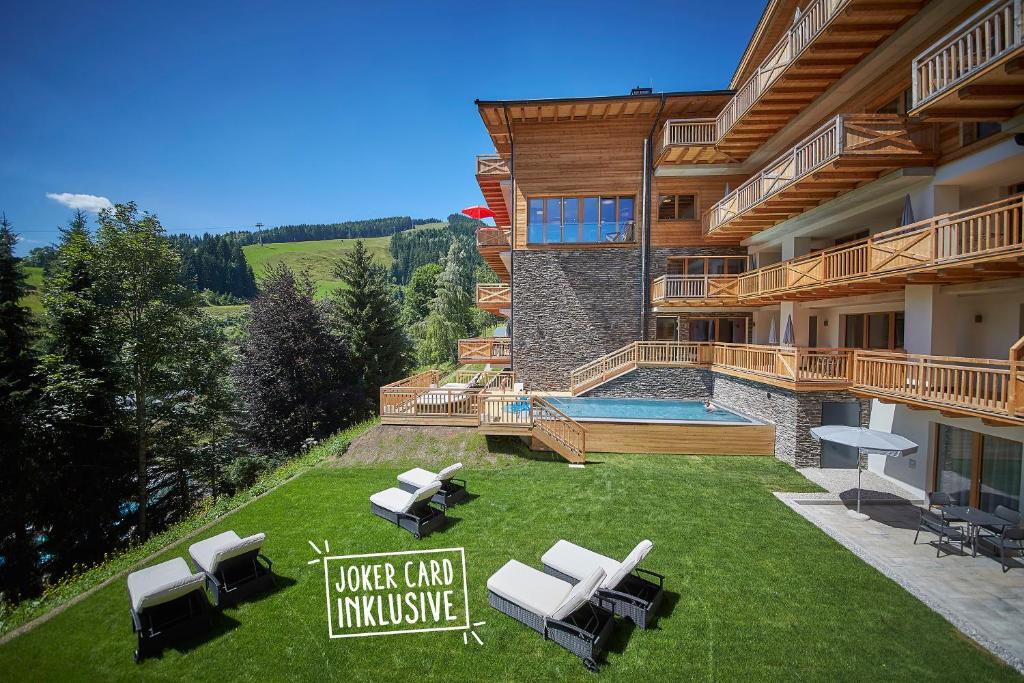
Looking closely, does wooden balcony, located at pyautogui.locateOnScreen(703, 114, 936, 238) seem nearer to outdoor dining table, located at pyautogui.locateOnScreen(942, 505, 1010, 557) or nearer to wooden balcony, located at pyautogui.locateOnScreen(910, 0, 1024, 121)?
wooden balcony, located at pyautogui.locateOnScreen(910, 0, 1024, 121)

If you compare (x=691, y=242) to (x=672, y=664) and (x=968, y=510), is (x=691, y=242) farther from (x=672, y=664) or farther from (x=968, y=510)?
(x=672, y=664)

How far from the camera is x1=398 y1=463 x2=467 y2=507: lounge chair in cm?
930

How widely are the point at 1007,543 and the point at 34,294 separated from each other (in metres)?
27.3

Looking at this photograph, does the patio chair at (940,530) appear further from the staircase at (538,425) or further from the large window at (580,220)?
the large window at (580,220)

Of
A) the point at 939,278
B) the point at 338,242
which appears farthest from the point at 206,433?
the point at 338,242

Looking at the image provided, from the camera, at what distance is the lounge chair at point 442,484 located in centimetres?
930

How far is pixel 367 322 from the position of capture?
1176 inches

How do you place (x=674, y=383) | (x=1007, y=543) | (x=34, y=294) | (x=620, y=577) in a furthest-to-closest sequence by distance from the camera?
(x=674, y=383)
(x=34, y=294)
(x=1007, y=543)
(x=620, y=577)

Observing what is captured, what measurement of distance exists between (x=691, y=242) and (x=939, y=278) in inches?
442

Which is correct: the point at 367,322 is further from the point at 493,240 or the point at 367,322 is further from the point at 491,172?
the point at 491,172

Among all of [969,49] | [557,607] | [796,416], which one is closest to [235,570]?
[557,607]

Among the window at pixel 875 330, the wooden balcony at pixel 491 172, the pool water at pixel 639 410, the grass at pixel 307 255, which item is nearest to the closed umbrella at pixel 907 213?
the window at pixel 875 330

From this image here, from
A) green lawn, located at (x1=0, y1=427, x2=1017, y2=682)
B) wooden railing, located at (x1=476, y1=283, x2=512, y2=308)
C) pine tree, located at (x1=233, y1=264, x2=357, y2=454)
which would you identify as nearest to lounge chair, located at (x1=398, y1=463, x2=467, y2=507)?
green lawn, located at (x1=0, y1=427, x2=1017, y2=682)

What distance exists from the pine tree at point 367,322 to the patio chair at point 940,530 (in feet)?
89.3
